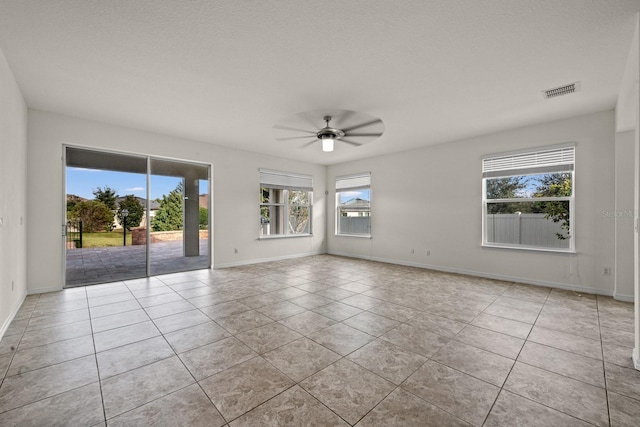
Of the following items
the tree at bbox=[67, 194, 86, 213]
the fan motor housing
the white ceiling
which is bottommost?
the tree at bbox=[67, 194, 86, 213]

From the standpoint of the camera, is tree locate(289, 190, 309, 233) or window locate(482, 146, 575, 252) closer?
window locate(482, 146, 575, 252)

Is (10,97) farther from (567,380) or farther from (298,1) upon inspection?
(567,380)

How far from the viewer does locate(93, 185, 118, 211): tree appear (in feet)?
19.3

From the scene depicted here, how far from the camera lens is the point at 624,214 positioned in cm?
363

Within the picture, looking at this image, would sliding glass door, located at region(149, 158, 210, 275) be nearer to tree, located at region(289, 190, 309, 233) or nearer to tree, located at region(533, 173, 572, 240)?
tree, located at region(289, 190, 309, 233)

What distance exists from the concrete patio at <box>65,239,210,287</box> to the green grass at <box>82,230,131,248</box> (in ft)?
0.83

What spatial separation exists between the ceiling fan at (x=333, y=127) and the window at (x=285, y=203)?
1.80m

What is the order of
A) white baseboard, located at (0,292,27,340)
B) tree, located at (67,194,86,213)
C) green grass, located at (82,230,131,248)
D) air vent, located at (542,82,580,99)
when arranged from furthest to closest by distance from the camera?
green grass, located at (82,230,131,248) < tree, located at (67,194,86,213) < air vent, located at (542,82,580,99) < white baseboard, located at (0,292,27,340)

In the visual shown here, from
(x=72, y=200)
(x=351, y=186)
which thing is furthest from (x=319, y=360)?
(x=351, y=186)

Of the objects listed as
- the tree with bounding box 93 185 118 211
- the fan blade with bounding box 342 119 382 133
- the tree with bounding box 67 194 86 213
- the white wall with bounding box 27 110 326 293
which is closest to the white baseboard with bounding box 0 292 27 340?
the white wall with bounding box 27 110 326 293

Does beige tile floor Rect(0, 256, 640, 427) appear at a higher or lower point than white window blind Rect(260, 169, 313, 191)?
lower

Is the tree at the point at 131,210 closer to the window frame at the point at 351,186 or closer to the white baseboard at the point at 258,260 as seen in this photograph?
the white baseboard at the point at 258,260

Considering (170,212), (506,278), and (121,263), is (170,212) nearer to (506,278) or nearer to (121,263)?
(121,263)

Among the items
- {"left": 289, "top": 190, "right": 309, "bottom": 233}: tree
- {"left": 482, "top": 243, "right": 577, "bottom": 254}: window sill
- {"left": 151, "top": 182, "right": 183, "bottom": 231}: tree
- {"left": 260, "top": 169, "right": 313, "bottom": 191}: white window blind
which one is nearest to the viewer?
{"left": 482, "top": 243, "right": 577, "bottom": 254}: window sill
